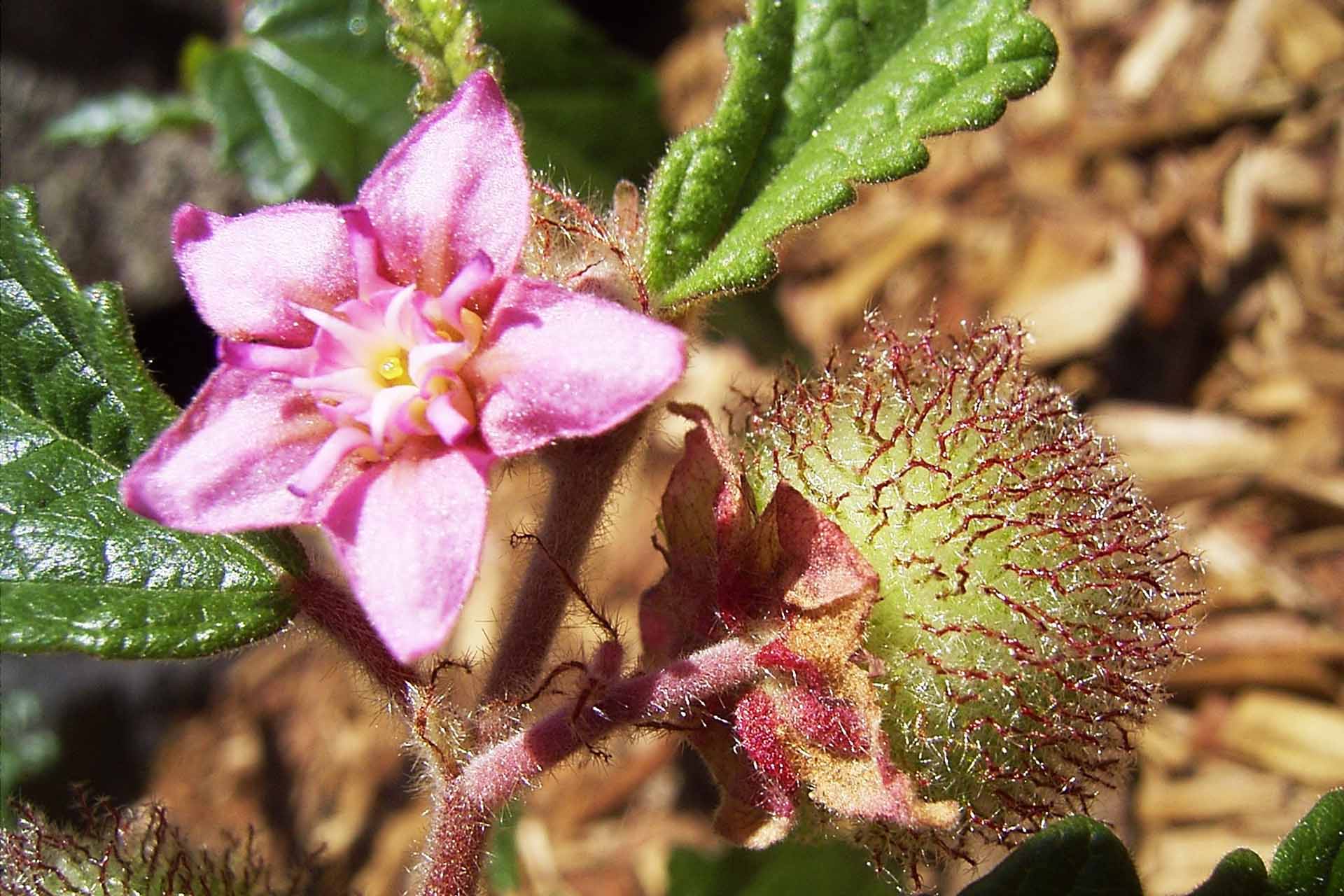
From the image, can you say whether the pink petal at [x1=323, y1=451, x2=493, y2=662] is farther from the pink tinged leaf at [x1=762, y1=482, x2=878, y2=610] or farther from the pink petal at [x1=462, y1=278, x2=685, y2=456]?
the pink tinged leaf at [x1=762, y1=482, x2=878, y2=610]

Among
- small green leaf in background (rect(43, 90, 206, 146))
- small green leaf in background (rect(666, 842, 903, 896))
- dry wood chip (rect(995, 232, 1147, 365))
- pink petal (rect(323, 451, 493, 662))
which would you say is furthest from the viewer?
dry wood chip (rect(995, 232, 1147, 365))

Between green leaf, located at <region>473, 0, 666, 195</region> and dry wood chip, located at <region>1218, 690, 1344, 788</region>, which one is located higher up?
green leaf, located at <region>473, 0, 666, 195</region>

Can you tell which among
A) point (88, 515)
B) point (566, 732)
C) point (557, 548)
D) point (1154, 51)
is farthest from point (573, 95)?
point (1154, 51)

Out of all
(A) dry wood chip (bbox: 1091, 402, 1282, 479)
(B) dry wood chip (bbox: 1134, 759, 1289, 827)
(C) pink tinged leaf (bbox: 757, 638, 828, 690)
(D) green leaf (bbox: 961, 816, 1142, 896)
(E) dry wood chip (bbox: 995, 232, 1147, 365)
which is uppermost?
(C) pink tinged leaf (bbox: 757, 638, 828, 690)

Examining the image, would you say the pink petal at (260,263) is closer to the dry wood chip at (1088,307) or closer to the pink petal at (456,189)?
the pink petal at (456,189)

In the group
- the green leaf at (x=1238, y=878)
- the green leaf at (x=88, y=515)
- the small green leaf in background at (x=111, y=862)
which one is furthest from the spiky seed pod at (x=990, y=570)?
the small green leaf in background at (x=111, y=862)

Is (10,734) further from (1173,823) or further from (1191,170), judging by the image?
(1191,170)

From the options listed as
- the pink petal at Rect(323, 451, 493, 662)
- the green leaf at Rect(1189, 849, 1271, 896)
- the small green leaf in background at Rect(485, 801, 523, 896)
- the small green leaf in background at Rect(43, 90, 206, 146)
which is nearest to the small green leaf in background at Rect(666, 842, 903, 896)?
the small green leaf in background at Rect(485, 801, 523, 896)
